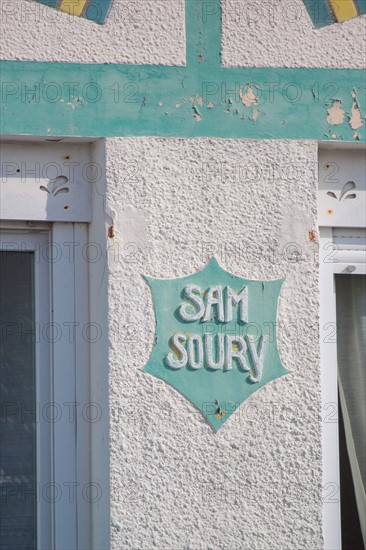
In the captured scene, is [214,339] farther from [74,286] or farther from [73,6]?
[73,6]

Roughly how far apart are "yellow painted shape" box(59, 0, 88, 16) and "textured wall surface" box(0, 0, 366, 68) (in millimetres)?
25

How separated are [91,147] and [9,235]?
0.47 m

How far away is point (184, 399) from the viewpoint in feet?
14.6

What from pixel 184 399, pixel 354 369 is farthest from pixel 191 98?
pixel 354 369

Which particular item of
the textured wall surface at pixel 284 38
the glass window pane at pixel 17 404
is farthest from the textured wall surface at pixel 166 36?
the glass window pane at pixel 17 404

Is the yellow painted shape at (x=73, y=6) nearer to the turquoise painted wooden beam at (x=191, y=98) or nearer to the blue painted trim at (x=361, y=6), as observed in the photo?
the turquoise painted wooden beam at (x=191, y=98)

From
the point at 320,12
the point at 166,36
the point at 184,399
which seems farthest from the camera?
the point at 320,12

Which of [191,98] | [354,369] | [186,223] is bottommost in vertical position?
[354,369]

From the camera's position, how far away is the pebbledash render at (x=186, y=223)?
14.6ft

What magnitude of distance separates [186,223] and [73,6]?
94 centimetres

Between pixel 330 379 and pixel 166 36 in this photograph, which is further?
pixel 330 379

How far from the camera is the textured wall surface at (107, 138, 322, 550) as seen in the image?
4.42 m

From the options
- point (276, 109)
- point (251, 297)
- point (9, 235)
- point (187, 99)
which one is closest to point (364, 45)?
point (276, 109)

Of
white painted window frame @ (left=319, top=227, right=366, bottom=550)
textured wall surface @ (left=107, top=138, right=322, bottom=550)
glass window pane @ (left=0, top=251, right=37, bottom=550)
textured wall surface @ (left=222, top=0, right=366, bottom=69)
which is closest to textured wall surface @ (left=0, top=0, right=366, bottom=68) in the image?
textured wall surface @ (left=222, top=0, right=366, bottom=69)
